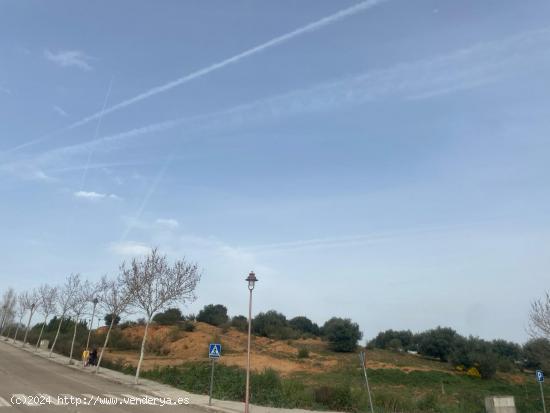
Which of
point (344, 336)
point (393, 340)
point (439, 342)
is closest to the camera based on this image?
point (344, 336)

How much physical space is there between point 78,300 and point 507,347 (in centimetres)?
7706

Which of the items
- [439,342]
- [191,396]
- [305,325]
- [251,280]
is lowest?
[191,396]

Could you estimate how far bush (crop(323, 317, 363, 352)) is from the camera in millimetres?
70875

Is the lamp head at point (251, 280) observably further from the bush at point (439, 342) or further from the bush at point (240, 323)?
the bush at point (240, 323)

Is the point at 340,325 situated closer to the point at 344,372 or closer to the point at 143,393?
the point at 344,372

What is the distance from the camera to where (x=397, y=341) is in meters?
90.9

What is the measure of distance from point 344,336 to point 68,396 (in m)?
57.0

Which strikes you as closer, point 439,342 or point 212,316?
point 439,342

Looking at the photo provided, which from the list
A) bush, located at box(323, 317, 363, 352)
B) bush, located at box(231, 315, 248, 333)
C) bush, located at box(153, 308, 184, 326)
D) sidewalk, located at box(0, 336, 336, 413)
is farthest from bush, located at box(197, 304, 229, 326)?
sidewalk, located at box(0, 336, 336, 413)

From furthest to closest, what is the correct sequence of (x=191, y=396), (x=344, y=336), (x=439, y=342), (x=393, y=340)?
(x=393, y=340) < (x=439, y=342) < (x=344, y=336) < (x=191, y=396)

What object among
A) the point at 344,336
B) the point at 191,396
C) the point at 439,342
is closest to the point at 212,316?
the point at 344,336

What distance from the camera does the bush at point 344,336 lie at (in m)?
70.9

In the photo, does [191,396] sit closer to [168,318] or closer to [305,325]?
[168,318]

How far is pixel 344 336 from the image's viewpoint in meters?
71.4
